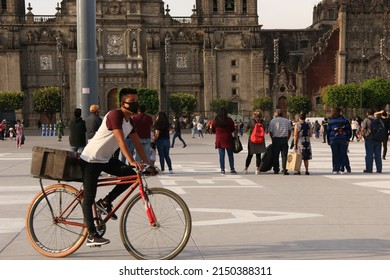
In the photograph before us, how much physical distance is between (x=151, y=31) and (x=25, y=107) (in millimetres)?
14403

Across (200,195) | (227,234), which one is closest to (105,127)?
(227,234)

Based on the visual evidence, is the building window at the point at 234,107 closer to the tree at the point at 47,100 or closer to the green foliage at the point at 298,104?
the green foliage at the point at 298,104

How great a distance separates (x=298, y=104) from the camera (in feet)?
207

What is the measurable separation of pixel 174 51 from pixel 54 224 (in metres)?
62.5

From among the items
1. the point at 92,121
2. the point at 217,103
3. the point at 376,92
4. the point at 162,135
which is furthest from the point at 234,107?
the point at 92,121

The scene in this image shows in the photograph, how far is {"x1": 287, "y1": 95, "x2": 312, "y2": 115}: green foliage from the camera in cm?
6325

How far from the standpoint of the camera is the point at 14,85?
65750 millimetres

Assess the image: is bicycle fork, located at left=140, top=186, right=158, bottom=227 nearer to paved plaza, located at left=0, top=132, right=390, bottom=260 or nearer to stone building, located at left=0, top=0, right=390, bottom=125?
paved plaza, located at left=0, top=132, right=390, bottom=260

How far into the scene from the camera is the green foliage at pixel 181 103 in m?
63.8

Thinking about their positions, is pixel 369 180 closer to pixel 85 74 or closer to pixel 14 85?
pixel 85 74

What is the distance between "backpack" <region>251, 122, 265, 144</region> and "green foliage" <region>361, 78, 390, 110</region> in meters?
47.5

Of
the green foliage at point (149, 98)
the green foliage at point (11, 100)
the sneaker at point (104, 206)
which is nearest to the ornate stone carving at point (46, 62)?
the green foliage at point (11, 100)

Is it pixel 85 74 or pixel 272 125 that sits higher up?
pixel 85 74

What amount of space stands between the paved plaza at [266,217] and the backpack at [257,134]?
762 millimetres
